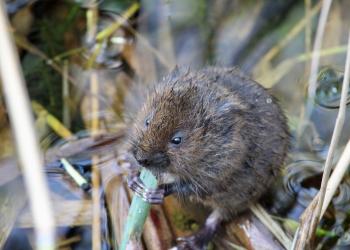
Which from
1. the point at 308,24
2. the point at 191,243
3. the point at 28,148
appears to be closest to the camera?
the point at 28,148

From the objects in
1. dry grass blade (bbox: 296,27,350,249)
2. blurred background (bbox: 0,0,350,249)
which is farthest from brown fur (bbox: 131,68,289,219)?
dry grass blade (bbox: 296,27,350,249)

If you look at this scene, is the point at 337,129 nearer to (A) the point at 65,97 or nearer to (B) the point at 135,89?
(B) the point at 135,89

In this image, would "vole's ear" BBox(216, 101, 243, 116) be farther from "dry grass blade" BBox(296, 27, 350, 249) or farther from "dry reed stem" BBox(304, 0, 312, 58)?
"dry reed stem" BBox(304, 0, 312, 58)

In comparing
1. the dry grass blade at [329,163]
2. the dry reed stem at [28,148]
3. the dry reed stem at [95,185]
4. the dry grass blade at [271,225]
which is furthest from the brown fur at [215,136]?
the dry reed stem at [28,148]

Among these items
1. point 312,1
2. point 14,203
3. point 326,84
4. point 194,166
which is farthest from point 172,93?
point 312,1

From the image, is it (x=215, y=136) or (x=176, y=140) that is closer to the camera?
(x=176, y=140)

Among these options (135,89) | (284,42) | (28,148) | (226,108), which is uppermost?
(135,89)

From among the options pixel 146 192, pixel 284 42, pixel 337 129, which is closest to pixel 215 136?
pixel 146 192

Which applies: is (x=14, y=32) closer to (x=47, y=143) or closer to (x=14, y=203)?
(x=47, y=143)

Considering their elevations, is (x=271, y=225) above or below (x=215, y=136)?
below
